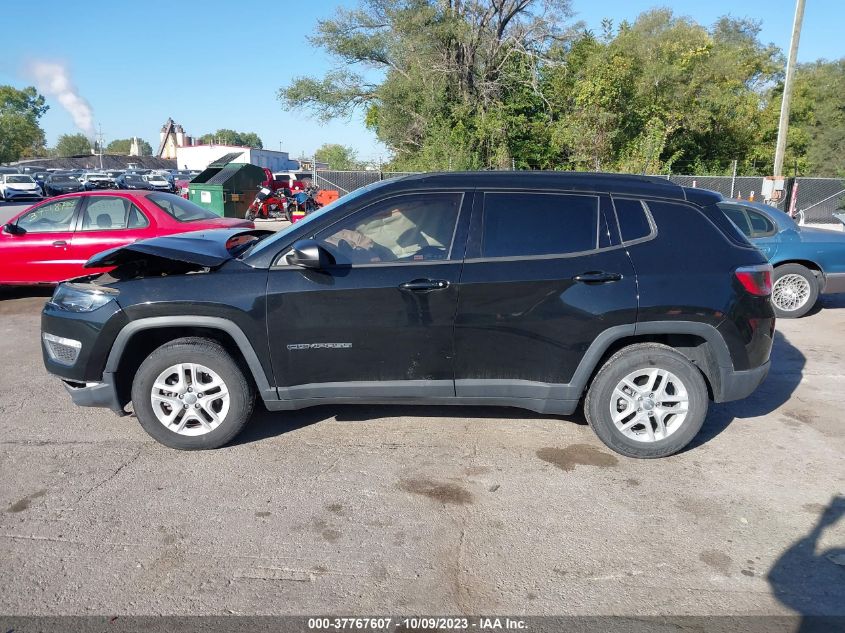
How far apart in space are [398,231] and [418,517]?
1825mm

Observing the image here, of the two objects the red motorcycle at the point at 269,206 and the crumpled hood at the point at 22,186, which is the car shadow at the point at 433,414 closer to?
the red motorcycle at the point at 269,206

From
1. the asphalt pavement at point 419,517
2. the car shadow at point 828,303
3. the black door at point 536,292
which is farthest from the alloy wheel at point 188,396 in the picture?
the car shadow at point 828,303

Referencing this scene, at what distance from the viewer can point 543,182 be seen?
4.30m

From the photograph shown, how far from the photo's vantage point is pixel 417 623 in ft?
9.02

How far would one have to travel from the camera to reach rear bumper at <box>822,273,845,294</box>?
8.33m

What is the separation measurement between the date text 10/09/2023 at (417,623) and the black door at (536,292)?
5.48ft

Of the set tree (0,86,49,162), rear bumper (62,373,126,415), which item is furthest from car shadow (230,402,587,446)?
tree (0,86,49,162)

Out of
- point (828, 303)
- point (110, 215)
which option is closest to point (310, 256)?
point (110, 215)

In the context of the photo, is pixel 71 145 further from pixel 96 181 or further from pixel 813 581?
pixel 813 581

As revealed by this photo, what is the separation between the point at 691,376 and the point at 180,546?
3.23 meters

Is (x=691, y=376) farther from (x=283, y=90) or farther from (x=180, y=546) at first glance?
(x=283, y=90)

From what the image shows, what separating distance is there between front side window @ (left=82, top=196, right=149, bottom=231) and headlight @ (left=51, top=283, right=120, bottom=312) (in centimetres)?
429

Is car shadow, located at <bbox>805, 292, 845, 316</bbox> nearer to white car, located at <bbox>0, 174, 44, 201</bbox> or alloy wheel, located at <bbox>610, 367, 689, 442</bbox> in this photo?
alloy wheel, located at <bbox>610, 367, 689, 442</bbox>

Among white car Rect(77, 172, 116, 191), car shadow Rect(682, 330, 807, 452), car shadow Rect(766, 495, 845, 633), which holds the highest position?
white car Rect(77, 172, 116, 191)
